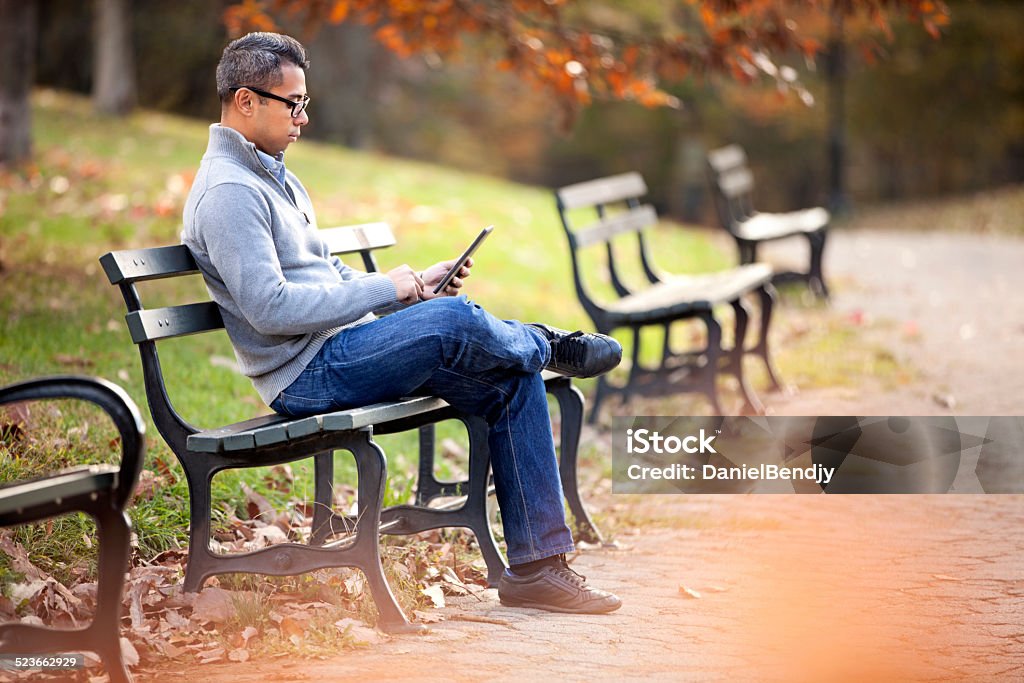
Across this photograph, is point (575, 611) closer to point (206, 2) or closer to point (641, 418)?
point (641, 418)

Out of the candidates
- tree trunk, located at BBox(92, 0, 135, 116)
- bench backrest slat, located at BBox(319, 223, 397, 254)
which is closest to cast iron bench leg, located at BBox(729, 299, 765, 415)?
bench backrest slat, located at BBox(319, 223, 397, 254)

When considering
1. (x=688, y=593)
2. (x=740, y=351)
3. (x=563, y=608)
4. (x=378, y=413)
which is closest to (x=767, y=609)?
(x=688, y=593)

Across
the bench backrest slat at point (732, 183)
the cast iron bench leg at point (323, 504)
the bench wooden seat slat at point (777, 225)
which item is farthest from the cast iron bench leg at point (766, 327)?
the cast iron bench leg at point (323, 504)

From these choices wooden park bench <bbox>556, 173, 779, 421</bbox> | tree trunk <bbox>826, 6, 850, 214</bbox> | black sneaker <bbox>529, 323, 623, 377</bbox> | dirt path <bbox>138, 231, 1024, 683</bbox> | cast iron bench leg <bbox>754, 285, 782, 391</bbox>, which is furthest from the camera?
tree trunk <bbox>826, 6, 850, 214</bbox>

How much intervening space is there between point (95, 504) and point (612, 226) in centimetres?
494

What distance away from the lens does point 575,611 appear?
168 inches

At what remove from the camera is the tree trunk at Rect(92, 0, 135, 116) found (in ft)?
66.4

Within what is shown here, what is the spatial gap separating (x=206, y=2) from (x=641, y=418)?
20181 millimetres

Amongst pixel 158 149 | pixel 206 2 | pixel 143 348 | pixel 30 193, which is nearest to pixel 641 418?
pixel 143 348

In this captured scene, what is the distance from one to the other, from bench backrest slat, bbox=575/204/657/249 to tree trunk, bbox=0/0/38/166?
6799 mm

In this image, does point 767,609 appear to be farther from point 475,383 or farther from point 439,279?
point 439,279

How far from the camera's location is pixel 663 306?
23.0 ft

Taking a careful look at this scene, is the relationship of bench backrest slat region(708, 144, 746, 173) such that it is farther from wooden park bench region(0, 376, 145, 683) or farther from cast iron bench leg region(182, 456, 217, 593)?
wooden park bench region(0, 376, 145, 683)

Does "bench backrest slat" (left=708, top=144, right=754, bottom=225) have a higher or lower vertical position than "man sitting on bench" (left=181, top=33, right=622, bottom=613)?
higher
